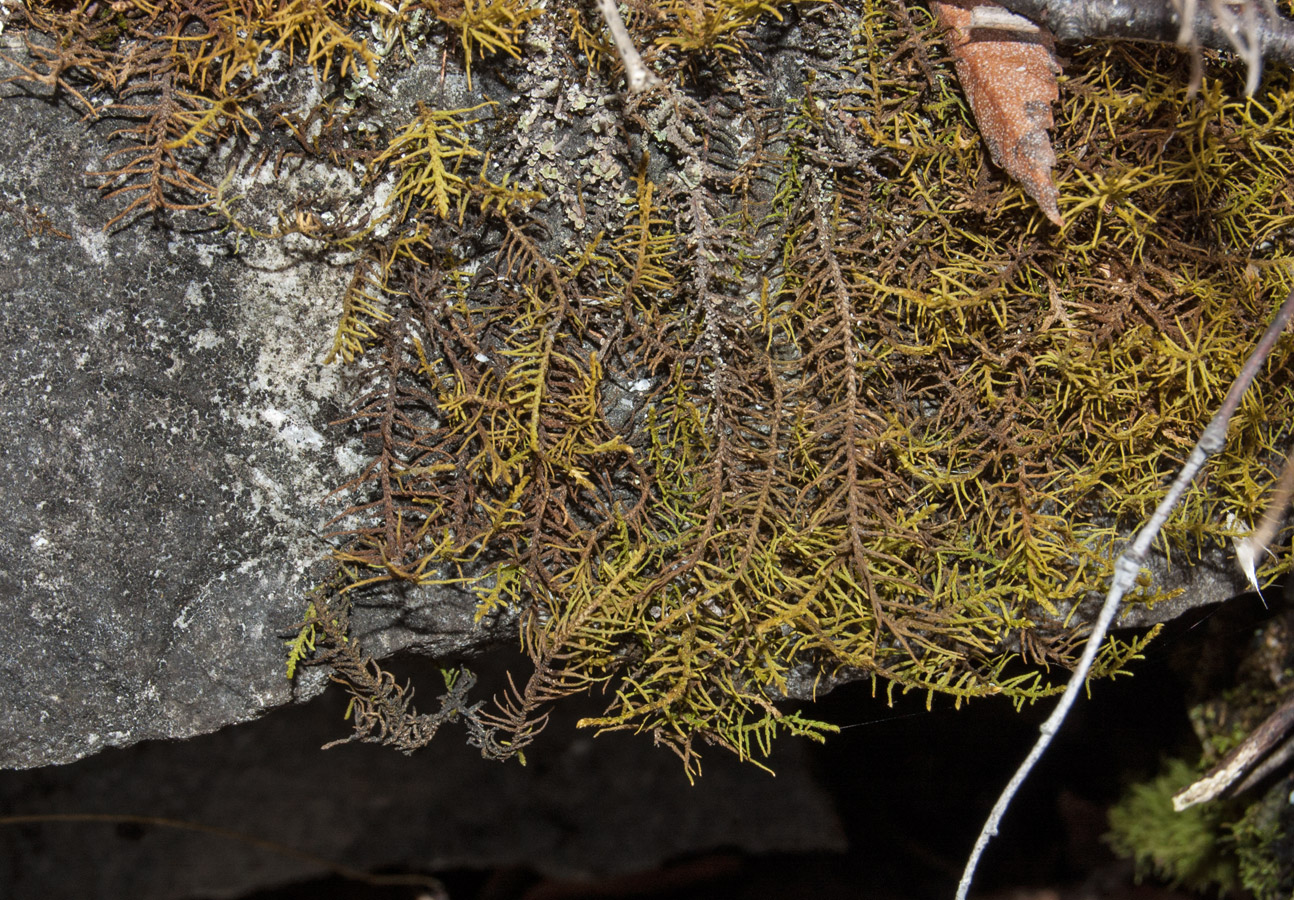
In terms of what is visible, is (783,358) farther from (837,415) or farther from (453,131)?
(453,131)

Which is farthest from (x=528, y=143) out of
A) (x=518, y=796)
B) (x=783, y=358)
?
(x=518, y=796)

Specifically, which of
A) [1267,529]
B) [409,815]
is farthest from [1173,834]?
[409,815]

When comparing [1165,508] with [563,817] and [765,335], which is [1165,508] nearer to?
[765,335]

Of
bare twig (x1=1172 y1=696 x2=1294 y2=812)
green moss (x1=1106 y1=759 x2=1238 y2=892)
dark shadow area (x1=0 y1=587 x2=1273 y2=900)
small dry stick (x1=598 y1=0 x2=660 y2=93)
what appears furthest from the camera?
dark shadow area (x1=0 y1=587 x2=1273 y2=900)

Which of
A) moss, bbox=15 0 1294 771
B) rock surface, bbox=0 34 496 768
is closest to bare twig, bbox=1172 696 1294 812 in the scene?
moss, bbox=15 0 1294 771

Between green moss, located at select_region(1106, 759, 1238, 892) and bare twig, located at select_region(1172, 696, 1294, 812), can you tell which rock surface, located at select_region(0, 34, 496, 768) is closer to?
bare twig, located at select_region(1172, 696, 1294, 812)

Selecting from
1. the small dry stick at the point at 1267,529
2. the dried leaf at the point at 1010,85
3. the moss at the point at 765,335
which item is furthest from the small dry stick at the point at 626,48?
the small dry stick at the point at 1267,529
